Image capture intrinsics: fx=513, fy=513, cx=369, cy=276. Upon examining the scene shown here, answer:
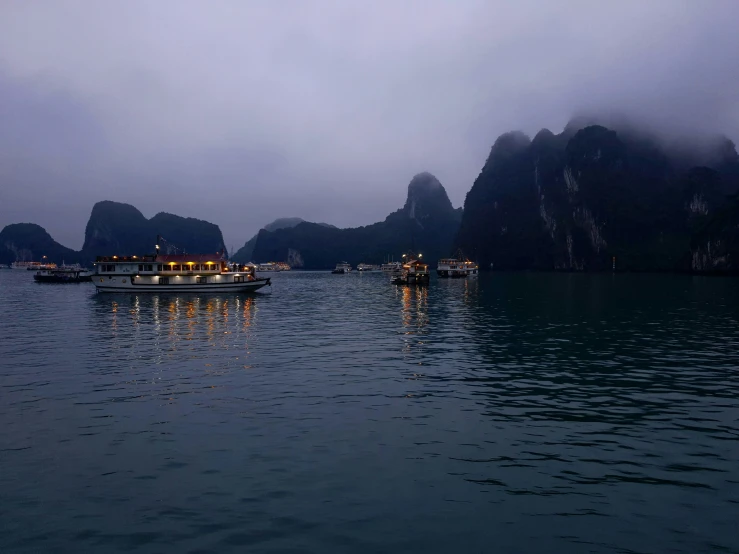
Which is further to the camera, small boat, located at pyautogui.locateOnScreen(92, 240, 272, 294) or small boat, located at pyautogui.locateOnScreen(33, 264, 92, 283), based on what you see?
small boat, located at pyautogui.locateOnScreen(33, 264, 92, 283)

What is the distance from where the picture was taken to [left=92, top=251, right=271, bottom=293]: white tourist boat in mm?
101375

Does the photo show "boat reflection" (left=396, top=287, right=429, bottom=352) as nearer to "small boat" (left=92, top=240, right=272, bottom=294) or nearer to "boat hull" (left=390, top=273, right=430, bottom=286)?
"small boat" (left=92, top=240, right=272, bottom=294)

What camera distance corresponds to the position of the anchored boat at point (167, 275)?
101m

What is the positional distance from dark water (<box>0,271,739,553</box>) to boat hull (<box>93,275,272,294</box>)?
63.6m

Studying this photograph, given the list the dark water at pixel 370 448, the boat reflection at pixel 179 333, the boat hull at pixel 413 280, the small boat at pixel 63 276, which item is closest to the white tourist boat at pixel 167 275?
the boat reflection at pixel 179 333

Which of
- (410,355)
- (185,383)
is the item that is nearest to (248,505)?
(185,383)

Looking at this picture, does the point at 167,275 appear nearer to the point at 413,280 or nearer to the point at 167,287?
the point at 167,287

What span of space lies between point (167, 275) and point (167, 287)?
3.52m

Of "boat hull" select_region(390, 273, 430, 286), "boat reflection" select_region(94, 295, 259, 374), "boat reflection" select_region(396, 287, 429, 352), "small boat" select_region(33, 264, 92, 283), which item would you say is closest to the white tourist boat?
"boat reflection" select_region(94, 295, 259, 374)

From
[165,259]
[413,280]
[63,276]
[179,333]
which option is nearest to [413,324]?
[179,333]

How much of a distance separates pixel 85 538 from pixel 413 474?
8.40m

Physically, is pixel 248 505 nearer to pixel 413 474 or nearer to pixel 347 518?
pixel 347 518

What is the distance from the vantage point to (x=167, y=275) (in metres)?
102

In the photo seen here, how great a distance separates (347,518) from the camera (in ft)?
40.7
